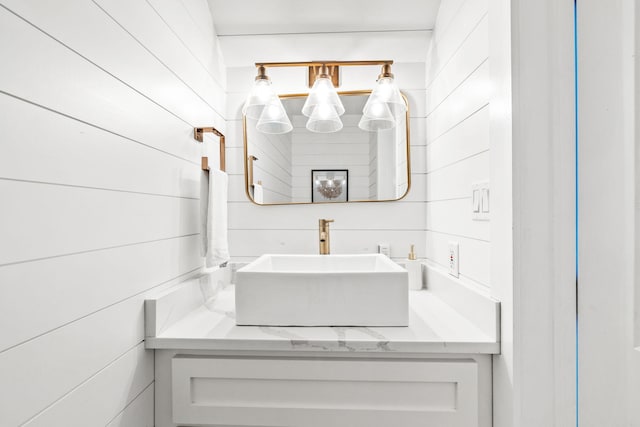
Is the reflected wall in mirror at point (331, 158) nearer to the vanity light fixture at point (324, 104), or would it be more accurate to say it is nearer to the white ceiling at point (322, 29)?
the vanity light fixture at point (324, 104)

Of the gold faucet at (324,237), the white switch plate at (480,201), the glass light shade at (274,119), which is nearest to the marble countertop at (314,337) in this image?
the white switch plate at (480,201)

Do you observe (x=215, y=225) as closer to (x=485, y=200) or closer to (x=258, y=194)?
(x=258, y=194)

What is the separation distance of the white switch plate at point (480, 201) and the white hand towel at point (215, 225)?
800 mm

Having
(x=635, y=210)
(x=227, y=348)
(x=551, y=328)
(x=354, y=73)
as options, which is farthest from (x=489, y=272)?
(x=354, y=73)

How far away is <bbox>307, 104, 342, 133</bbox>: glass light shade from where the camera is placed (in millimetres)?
1427

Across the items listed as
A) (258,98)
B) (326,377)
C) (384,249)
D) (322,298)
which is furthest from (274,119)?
(326,377)

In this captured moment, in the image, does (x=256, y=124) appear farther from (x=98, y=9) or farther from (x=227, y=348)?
(x=227, y=348)

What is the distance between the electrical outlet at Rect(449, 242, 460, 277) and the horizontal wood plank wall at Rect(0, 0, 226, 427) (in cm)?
88

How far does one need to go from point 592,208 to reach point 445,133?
2.03ft

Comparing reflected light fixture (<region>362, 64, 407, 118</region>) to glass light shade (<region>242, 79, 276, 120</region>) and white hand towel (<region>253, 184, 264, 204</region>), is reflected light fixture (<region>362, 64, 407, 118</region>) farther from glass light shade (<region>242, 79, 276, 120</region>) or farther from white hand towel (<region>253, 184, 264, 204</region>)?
white hand towel (<region>253, 184, 264, 204</region>)

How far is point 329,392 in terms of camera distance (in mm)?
868

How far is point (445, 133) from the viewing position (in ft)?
4.13

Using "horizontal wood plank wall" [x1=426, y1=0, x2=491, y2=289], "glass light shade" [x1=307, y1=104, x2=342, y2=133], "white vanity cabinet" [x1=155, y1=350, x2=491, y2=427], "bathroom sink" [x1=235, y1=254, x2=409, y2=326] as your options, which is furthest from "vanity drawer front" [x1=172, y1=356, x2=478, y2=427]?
"glass light shade" [x1=307, y1=104, x2=342, y2=133]

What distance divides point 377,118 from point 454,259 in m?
0.65
